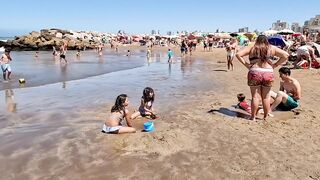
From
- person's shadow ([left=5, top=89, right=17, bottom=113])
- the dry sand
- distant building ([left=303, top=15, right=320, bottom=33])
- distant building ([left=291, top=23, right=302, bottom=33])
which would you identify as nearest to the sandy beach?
the dry sand

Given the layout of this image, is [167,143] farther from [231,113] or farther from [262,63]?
[231,113]

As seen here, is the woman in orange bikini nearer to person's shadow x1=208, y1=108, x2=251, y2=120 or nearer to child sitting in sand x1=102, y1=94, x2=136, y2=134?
person's shadow x1=208, y1=108, x2=251, y2=120

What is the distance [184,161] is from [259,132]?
217 centimetres

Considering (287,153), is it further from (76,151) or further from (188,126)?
(76,151)

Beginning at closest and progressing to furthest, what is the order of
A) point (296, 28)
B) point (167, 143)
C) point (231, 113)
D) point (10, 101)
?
point (167, 143) → point (231, 113) → point (10, 101) → point (296, 28)

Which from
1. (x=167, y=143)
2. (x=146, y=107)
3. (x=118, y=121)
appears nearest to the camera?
(x=167, y=143)

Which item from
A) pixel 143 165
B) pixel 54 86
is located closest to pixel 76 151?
pixel 143 165

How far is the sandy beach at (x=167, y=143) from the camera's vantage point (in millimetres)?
4996

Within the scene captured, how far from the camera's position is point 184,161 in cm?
534

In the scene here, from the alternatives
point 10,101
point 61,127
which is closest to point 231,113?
point 61,127

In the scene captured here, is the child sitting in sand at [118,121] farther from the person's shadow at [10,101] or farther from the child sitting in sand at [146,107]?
the person's shadow at [10,101]

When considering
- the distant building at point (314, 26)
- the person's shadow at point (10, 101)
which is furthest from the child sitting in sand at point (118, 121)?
the distant building at point (314, 26)

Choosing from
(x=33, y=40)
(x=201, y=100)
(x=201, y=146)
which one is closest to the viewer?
(x=201, y=146)

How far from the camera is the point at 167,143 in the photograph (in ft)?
20.3
